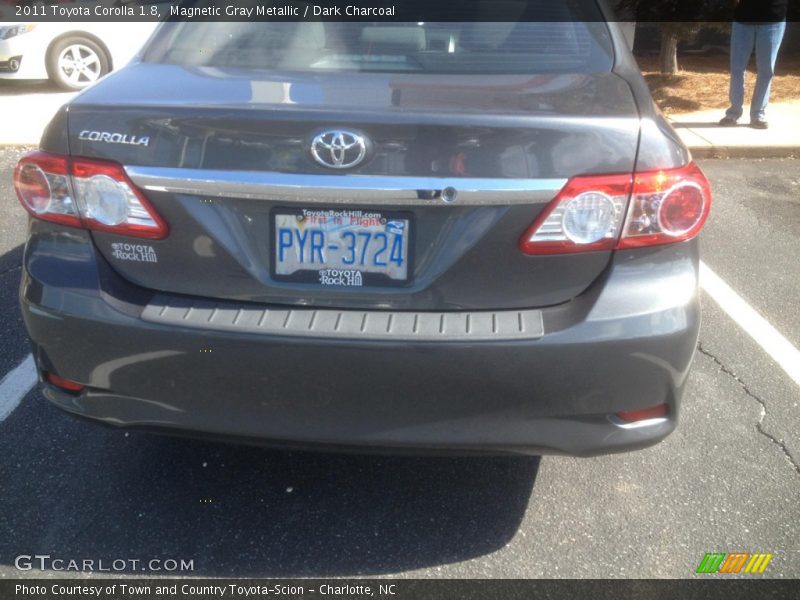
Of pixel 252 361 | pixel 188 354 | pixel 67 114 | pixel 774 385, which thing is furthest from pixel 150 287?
pixel 774 385

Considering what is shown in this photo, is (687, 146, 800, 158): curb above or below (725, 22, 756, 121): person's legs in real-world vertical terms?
below

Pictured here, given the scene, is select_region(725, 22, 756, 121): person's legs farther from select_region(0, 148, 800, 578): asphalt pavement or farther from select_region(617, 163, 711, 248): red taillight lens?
select_region(617, 163, 711, 248): red taillight lens

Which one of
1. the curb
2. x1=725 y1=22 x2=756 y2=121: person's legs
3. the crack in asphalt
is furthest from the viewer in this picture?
x1=725 y1=22 x2=756 y2=121: person's legs

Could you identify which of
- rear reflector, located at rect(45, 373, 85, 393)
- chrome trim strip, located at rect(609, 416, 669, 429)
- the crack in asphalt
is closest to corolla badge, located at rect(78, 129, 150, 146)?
rear reflector, located at rect(45, 373, 85, 393)

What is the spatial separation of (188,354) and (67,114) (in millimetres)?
745

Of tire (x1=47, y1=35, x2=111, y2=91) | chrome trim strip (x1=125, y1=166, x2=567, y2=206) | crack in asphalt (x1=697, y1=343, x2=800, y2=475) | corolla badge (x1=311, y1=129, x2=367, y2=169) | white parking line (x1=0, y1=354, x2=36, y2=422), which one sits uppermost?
corolla badge (x1=311, y1=129, x2=367, y2=169)

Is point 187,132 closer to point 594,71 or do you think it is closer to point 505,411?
point 505,411

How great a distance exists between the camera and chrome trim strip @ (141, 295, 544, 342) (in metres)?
2.10

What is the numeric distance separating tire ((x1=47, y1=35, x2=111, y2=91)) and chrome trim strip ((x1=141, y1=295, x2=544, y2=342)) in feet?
28.0

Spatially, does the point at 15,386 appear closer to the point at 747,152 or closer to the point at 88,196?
the point at 88,196

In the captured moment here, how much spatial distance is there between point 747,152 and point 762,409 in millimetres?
4724

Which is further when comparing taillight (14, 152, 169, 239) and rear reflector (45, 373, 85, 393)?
rear reflector (45, 373, 85, 393)

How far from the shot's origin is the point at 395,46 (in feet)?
9.06

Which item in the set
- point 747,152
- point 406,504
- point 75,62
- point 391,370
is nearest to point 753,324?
point 406,504
